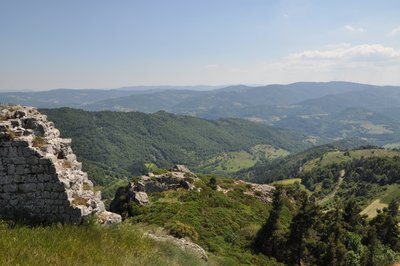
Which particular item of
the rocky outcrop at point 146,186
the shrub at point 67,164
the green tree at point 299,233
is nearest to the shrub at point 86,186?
the shrub at point 67,164

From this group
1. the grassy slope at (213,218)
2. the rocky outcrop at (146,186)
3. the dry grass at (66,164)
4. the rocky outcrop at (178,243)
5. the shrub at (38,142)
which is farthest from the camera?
the rocky outcrop at (146,186)

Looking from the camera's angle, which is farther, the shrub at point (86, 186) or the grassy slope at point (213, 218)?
the grassy slope at point (213, 218)

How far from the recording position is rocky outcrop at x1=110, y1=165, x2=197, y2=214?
5106 centimetres

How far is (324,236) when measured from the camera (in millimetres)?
54375

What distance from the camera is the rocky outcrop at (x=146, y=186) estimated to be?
5106 centimetres

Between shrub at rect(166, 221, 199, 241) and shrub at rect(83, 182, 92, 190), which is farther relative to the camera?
shrub at rect(166, 221, 199, 241)

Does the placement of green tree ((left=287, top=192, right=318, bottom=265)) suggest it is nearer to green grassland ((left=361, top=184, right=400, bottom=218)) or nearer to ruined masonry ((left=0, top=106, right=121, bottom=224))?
ruined masonry ((left=0, top=106, right=121, bottom=224))

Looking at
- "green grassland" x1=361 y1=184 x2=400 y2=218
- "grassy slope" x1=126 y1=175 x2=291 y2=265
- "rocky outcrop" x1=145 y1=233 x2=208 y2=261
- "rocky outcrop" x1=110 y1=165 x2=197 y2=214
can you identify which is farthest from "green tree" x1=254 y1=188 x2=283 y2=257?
"green grassland" x1=361 y1=184 x2=400 y2=218

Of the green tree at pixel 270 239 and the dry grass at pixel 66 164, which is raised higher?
the dry grass at pixel 66 164

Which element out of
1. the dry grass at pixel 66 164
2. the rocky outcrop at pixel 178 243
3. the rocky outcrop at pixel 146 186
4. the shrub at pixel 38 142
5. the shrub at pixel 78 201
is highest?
the shrub at pixel 38 142

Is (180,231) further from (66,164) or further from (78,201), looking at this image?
(78,201)

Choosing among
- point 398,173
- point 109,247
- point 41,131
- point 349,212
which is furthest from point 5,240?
point 398,173

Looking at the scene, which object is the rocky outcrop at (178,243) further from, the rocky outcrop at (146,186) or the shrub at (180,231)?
the rocky outcrop at (146,186)

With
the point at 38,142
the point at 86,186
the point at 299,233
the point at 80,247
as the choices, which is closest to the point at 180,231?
the point at 86,186
